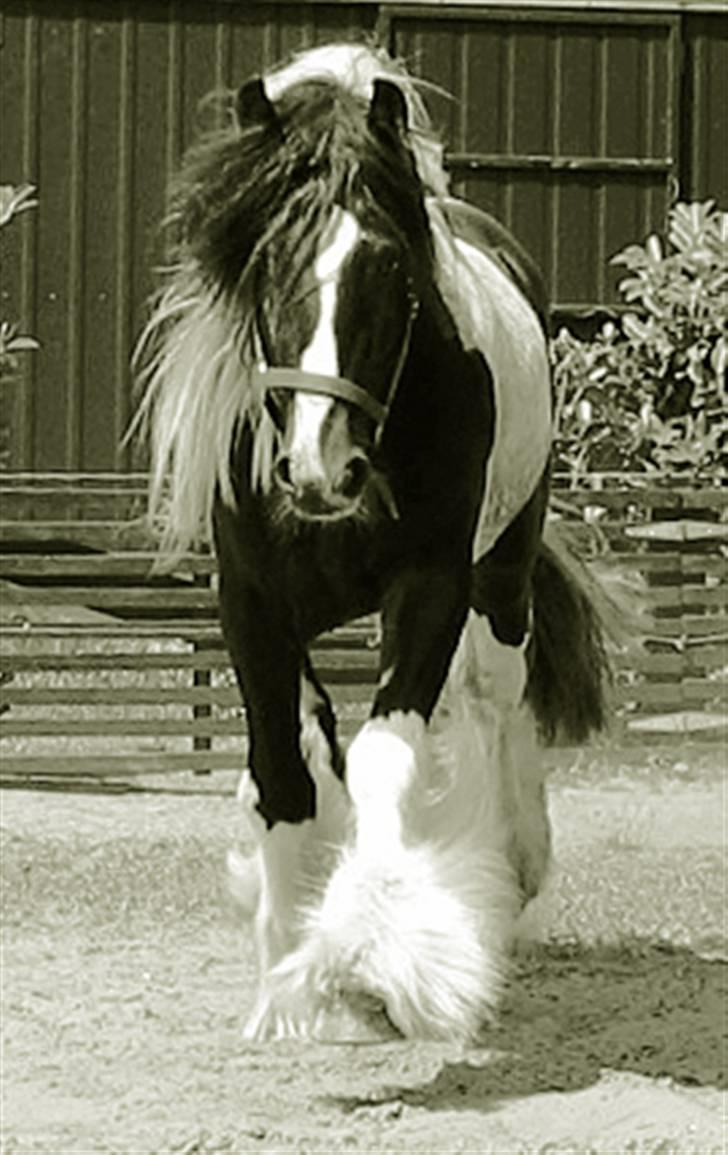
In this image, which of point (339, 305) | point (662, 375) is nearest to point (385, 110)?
point (339, 305)

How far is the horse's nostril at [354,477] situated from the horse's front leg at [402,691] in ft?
2.02

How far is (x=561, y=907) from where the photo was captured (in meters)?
8.22

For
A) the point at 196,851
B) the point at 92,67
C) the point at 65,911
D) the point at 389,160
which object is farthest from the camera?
the point at 92,67

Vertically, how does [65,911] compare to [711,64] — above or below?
below

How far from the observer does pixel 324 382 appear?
17.7 feet

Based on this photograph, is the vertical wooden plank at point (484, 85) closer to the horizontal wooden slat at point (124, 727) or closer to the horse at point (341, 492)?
the horizontal wooden slat at point (124, 727)

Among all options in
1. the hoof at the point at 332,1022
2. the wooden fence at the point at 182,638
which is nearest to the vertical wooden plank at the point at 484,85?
the wooden fence at the point at 182,638

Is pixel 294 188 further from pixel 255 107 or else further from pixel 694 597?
pixel 694 597

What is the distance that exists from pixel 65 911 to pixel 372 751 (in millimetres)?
2594

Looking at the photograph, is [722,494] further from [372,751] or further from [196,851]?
[372,751]

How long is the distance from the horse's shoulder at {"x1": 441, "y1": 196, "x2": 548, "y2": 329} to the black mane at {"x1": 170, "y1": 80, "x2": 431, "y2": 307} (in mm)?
1541

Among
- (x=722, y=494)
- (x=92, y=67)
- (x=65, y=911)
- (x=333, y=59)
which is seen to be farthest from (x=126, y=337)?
(x=333, y=59)

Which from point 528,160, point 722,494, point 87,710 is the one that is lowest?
point 87,710

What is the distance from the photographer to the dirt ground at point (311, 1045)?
17.5 feet
